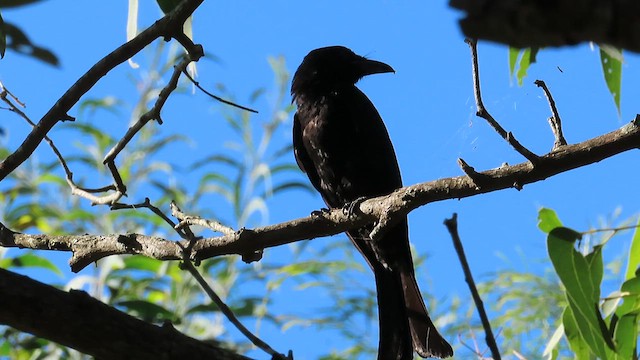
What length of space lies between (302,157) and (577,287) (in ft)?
6.85

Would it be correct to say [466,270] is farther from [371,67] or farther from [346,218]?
[371,67]

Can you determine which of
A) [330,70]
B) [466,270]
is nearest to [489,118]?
[466,270]

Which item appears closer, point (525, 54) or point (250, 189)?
point (525, 54)

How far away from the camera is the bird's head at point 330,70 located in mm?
4012

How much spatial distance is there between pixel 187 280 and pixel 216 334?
1.84ft

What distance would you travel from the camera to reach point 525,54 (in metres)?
2.18

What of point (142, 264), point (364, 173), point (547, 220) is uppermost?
point (364, 173)

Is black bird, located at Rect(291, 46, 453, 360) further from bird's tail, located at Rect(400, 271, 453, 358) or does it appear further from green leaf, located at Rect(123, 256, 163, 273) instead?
green leaf, located at Rect(123, 256, 163, 273)

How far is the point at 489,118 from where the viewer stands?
188cm

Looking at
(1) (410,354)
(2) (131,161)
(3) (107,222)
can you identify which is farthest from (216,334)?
(1) (410,354)

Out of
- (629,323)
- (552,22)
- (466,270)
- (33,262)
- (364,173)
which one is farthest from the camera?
(364,173)

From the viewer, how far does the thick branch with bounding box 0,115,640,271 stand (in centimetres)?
186

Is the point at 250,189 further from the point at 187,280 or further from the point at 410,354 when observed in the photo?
the point at 410,354

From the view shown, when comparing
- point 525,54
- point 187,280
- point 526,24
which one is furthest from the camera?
point 187,280
